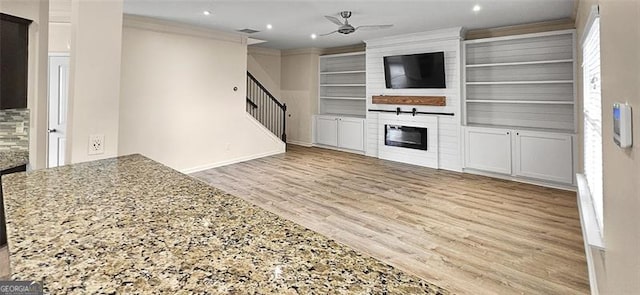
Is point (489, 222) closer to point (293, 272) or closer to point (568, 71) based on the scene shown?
point (568, 71)

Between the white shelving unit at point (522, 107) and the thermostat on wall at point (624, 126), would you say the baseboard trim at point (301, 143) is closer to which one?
the white shelving unit at point (522, 107)

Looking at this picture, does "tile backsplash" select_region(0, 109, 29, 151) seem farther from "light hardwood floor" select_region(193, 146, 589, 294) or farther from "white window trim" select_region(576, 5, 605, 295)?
"white window trim" select_region(576, 5, 605, 295)

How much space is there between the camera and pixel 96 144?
212 centimetres

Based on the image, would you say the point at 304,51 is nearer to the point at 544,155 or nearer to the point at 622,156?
the point at 544,155

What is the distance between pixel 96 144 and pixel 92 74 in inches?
16.9

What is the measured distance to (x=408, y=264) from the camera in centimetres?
278

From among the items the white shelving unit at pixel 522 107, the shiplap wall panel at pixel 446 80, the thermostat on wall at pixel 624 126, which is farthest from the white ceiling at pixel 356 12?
Result: the thermostat on wall at pixel 624 126

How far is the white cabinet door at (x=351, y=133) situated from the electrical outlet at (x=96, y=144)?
6.21 m

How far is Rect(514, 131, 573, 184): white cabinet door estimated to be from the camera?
4.92 meters

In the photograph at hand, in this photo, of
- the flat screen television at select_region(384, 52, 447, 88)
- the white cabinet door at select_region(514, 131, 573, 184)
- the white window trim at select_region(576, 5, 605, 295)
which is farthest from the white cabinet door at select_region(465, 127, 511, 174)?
the white window trim at select_region(576, 5, 605, 295)

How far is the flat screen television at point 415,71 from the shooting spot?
6.23 m

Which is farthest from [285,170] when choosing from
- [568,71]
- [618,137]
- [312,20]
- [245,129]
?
[618,137]

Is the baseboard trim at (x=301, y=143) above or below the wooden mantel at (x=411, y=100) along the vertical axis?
below

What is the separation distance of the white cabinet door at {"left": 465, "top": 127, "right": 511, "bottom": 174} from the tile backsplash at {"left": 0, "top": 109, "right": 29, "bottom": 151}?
6048 millimetres
